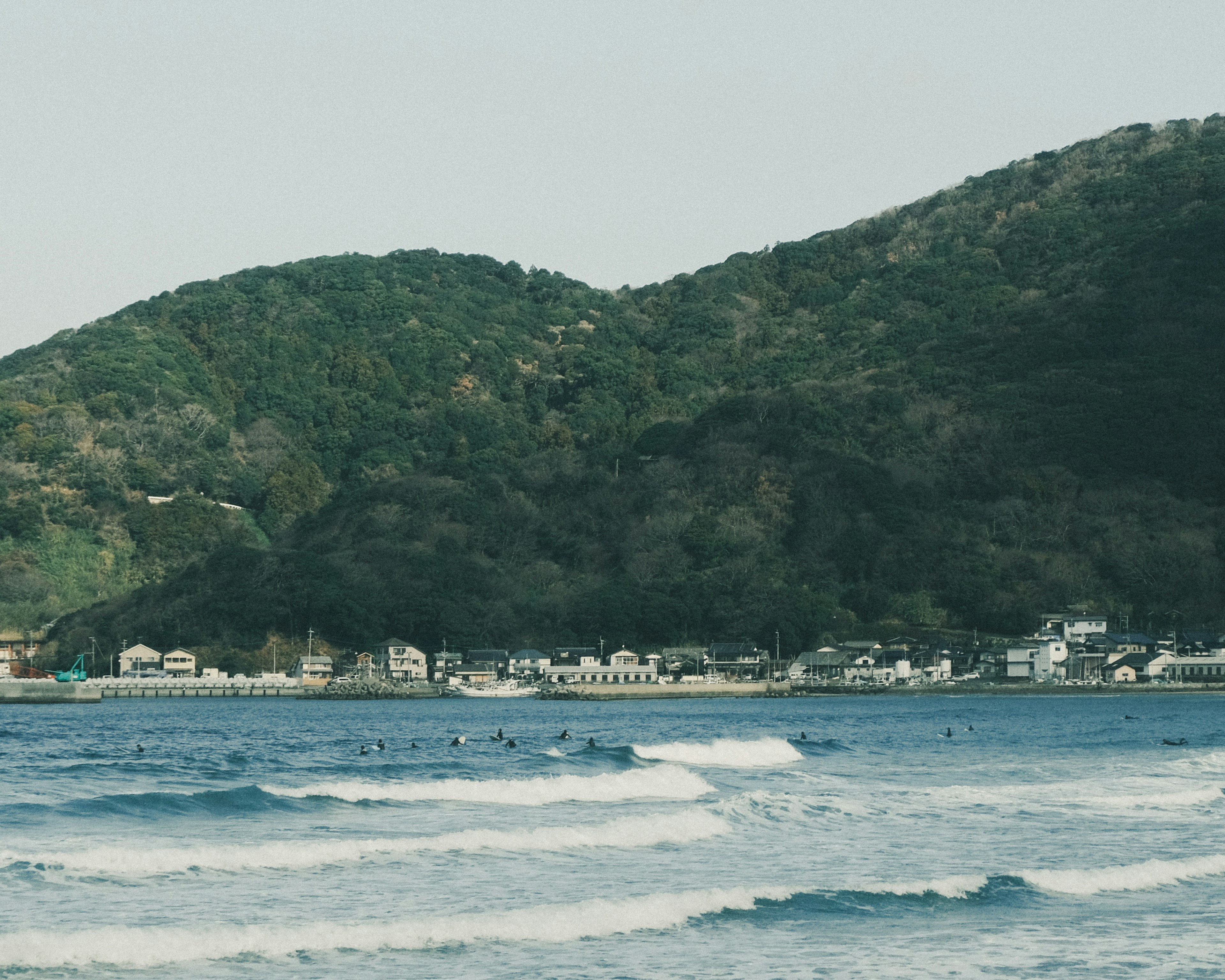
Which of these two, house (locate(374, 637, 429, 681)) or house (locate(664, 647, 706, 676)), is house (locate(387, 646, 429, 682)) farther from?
house (locate(664, 647, 706, 676))

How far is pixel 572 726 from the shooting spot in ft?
210

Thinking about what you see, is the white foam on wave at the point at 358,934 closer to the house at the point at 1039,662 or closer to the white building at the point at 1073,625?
the house at the point at 1039,662

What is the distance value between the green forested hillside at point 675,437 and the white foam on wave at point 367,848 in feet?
263

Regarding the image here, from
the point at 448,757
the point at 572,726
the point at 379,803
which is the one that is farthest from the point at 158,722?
the point at 379,803

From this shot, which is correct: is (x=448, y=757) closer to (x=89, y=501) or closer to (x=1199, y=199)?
(x=89, y=501)

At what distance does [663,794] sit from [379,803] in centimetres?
598

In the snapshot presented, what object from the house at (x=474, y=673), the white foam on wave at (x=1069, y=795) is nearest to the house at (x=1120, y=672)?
the house at (x=474, y=673)

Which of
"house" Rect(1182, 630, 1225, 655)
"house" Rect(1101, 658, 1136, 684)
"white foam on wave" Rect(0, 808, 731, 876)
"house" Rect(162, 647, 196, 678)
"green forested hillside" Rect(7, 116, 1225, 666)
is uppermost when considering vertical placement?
"green forested hillside" Rect(7, 116, 1225, 666)

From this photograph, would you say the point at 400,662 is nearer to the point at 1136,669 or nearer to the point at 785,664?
the point at 785,664

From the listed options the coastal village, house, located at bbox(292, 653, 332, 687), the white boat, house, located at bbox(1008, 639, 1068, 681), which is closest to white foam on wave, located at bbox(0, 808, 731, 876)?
the white boat

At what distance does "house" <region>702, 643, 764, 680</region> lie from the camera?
101 metres

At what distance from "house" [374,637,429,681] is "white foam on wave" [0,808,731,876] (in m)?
78.1

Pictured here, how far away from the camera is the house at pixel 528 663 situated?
103000 millimetres

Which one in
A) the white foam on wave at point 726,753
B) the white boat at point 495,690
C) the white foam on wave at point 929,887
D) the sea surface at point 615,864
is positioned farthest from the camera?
the white boat at point 495,690
